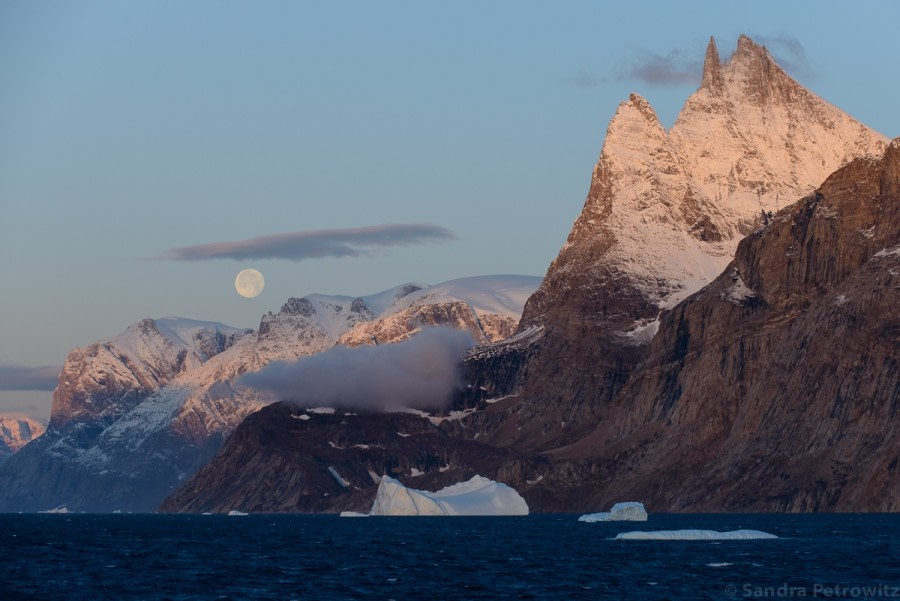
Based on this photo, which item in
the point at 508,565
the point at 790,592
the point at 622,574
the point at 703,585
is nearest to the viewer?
the point at 790,592

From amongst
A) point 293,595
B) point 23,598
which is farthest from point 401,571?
point 23,598

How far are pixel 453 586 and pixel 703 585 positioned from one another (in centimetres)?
2366

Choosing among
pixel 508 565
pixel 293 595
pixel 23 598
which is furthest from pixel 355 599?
pixel 508 565

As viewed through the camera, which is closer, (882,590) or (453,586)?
(882,590)

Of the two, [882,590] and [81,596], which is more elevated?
[882,590]

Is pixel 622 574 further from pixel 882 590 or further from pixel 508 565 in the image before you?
pixel 882 590

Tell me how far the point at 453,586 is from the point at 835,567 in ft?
142

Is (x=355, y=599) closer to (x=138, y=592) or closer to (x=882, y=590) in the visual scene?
(x=138, y=592)

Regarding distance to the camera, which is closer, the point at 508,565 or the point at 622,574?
the point at 622,574

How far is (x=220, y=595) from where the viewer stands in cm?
15638

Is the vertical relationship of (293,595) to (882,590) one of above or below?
below

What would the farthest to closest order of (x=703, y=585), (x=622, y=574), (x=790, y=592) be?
(x=622, y=574), (x=703, y=585), (x=790, y=592)

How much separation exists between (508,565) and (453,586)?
103 feet

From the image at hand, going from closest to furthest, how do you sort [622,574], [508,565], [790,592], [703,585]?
[790,592]
[703,585]
[622,574]
[508,565]
